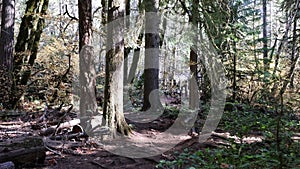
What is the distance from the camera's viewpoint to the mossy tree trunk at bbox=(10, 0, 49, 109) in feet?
34.1

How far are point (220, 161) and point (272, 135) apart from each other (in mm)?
1243

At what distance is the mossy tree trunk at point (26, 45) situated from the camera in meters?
10.4

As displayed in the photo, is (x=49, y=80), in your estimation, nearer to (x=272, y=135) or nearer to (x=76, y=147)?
(x=76, y=147)

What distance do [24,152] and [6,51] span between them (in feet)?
22.3

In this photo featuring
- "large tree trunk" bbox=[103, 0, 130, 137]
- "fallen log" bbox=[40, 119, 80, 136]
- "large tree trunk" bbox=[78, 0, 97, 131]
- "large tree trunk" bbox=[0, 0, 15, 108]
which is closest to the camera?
"fallen log" bbox=[40, 119, 80, 136]

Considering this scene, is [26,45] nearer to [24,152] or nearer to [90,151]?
[90,151]

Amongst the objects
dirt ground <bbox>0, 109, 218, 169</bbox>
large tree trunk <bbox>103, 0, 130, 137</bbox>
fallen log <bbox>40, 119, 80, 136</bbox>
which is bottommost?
dirt ground <bbox>0, 109, 218, 169</bbox>

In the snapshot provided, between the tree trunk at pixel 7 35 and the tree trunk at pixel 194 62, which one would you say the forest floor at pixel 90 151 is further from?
the tree trunk at pixel 7 35

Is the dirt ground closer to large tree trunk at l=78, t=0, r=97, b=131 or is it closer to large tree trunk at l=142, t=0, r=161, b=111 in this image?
large tree trunk at l=78, t=0, r=97, b=131

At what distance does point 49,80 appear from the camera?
10.9 meters

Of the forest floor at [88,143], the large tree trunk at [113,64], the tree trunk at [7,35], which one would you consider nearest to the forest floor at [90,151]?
the forest floor at [88,143]

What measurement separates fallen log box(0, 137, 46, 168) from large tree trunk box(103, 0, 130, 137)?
73.1 inches

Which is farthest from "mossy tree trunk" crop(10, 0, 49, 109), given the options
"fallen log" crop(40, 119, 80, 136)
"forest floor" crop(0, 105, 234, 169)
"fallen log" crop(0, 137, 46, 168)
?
"fallen log" crop(0, 137, 46, 168)

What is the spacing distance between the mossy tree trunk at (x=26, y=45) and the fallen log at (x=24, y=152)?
6189 millimetres
